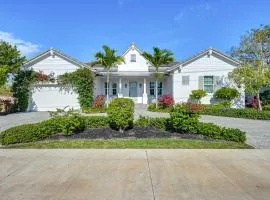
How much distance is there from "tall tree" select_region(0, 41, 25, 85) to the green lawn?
12.9 meters

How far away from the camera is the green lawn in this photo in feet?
31.3

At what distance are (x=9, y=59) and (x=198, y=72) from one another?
15.0m

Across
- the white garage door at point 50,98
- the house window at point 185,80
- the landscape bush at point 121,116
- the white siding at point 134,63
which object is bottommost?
the landscape bush at point 121,116

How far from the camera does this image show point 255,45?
28.2 metres

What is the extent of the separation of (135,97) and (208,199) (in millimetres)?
23349

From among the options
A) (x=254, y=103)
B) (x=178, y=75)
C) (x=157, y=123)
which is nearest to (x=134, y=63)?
(x=178, y=75)

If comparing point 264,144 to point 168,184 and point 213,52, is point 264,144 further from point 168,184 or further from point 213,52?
point 213,52

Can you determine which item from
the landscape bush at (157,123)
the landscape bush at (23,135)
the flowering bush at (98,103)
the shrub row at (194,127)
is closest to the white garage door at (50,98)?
the flowering bush at (98,103)

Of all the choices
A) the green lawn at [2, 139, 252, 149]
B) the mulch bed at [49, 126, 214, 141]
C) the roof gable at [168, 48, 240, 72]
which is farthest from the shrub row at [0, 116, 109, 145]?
the roof gable at [168, 48, 240, 72]

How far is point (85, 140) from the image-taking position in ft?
34.3

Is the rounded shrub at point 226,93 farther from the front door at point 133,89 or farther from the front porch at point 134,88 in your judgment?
the front door at point 133,89

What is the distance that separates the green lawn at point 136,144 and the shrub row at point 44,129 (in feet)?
1.17

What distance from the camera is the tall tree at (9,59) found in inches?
834

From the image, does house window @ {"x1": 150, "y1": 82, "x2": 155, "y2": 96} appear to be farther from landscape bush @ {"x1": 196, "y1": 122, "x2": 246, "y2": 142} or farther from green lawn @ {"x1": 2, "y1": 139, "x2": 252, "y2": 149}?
green lawn @ {"x1": 2, "y1": 139, "x2": 252, "y2": 149}
